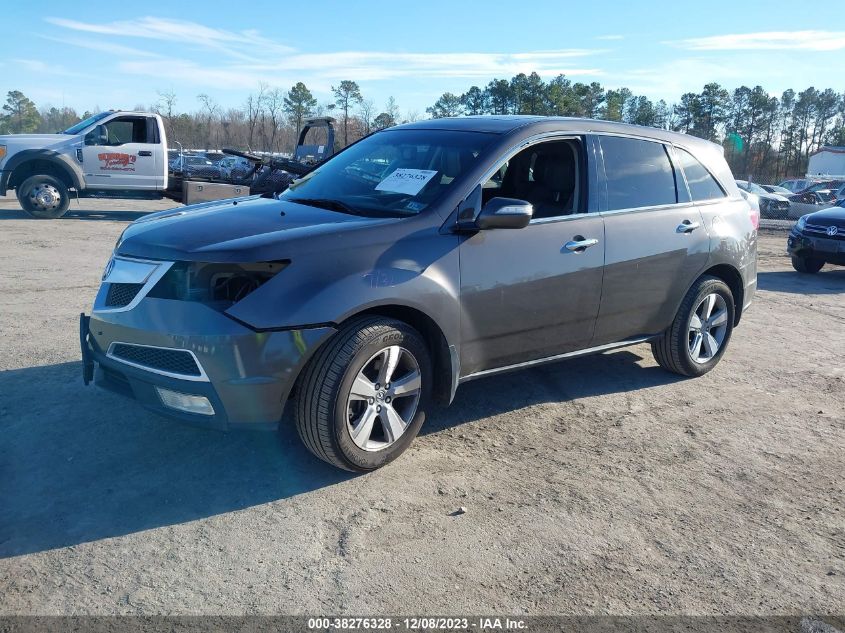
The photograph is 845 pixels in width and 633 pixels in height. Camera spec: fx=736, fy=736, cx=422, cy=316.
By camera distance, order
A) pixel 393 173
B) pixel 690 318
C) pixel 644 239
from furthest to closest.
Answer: pixel 690 318, pixel 644 239, pixel 393 173

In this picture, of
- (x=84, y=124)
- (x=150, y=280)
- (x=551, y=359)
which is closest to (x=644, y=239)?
(x=551, y=359)

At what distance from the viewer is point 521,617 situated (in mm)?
2838

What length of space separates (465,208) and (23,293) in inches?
221

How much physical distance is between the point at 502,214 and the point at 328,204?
1.09 metres

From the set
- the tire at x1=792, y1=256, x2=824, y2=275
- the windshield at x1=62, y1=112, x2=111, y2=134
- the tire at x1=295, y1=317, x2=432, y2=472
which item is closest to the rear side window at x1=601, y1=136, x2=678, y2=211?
the tire at x1=295, y1=317, x2=432, y2=472

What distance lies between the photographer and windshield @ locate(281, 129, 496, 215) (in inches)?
170

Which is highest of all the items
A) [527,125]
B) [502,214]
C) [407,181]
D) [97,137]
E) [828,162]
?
[828,162]

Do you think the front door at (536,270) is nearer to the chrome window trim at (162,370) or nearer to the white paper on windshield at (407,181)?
the white paper on windshield at (407,181)

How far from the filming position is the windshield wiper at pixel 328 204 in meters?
4.33

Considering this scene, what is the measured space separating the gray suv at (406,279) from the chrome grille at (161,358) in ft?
0.04

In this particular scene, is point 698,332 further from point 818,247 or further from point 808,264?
point 808,264

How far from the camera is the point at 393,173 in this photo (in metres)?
4.63

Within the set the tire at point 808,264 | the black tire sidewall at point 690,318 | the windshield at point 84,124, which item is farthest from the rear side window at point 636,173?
the windshield at point 84,124

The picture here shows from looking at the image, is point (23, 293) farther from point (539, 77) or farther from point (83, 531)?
point (539, 77)
